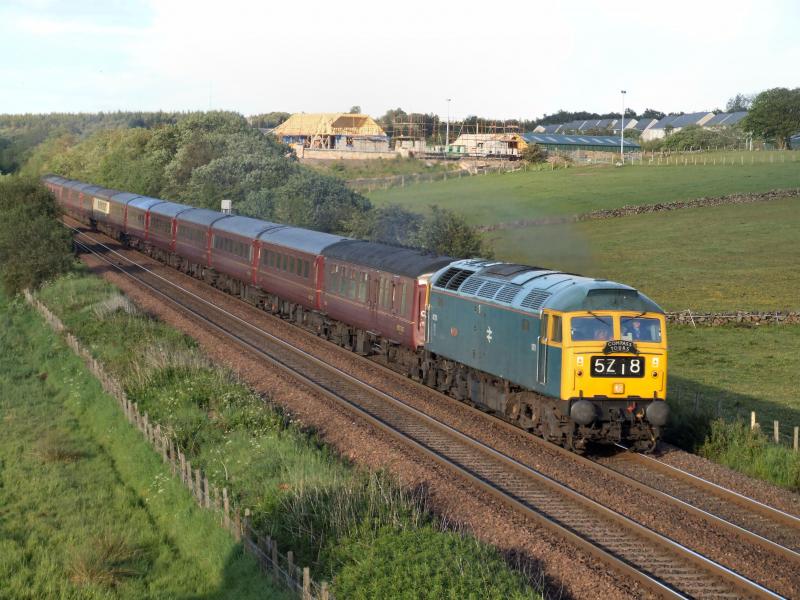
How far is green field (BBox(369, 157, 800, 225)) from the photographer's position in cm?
8694

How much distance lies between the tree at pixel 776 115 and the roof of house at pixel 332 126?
60.6 m

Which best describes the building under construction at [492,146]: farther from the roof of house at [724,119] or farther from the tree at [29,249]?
the tree at [29,249]

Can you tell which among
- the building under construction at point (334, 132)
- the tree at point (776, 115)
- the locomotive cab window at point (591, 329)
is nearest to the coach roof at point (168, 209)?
the locomotive cab window at point (591, 329)

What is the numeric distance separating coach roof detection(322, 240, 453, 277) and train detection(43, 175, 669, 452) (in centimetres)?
5

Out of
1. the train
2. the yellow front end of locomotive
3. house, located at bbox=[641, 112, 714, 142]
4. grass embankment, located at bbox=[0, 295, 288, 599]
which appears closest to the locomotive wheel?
the train

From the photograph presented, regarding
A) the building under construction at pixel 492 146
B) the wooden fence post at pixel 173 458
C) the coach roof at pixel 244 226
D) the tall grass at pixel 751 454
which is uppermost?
the building under construction at pixel 492 146

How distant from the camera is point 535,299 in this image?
68.3 ft

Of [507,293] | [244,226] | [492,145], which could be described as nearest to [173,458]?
[507,293]

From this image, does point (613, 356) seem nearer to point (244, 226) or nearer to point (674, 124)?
point (244, 226)

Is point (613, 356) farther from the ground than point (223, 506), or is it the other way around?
point (613, 356)

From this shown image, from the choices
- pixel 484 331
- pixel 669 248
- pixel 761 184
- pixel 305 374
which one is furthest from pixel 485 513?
pixel 761 184

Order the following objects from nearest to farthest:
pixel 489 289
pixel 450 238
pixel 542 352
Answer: pixel 542 352 → pixel 489 289 → pixel 450 238

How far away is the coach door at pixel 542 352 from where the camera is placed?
66.1ft

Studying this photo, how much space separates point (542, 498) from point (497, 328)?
5.48 metres
